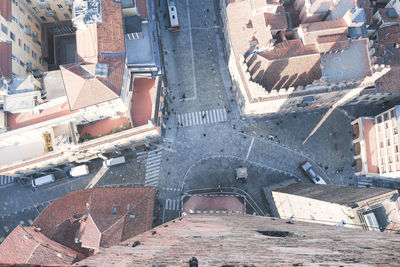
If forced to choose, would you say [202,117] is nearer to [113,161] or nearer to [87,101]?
[113,161]

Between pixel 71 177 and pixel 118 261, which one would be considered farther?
pixel 71 177

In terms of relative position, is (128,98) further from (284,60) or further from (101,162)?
(284,60)

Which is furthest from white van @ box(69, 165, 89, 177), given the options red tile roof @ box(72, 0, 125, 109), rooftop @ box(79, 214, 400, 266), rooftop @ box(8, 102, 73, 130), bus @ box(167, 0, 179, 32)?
bus @ box(167, 0, 179, 32)

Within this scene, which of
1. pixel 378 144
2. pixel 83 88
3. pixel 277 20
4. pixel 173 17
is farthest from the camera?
pixel 173 17

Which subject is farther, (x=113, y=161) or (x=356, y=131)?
(x=356, y=131)

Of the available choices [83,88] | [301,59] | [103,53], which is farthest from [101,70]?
[301,59]

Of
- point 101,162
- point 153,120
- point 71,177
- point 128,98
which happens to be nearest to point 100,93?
point 128,98

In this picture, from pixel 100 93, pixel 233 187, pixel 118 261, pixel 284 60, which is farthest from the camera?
pixel 233 187
